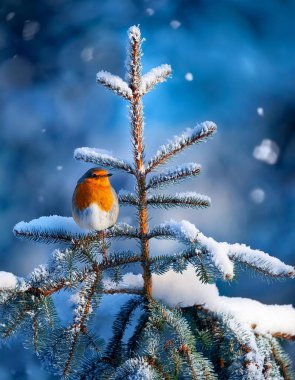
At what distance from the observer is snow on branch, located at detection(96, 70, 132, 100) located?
138cm

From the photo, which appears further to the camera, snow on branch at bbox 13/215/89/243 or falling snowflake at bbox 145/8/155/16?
falling snowflake at bbox 145/8/155/16

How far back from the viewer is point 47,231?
61.4 inches

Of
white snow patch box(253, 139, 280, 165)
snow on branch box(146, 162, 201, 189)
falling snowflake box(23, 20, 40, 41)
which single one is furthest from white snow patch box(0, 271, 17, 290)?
white snow patch box(253, 139, 280, 165)

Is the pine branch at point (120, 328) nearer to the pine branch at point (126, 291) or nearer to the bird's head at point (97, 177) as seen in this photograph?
the pine branch at point (126, 291)

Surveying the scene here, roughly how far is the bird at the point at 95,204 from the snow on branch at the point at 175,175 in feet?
0.43

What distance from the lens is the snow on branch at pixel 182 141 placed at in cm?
143

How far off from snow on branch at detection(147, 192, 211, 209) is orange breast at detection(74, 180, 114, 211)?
131 millimetres

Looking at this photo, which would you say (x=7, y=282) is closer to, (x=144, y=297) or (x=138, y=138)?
(x=144, y=297)

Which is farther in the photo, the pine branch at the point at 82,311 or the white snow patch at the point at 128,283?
the white snow patch at the point at 128,283

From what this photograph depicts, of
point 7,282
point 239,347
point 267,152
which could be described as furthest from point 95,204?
point 267,152

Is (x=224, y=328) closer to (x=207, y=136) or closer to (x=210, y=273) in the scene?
(x=210, y=273)

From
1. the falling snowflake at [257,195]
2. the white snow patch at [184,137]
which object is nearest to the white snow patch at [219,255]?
the white snow patch at [184,137]

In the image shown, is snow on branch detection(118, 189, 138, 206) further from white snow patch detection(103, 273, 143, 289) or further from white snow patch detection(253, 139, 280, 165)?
white snow patch detection(253, 139, 280, 165)

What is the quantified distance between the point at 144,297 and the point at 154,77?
70 centimetres
